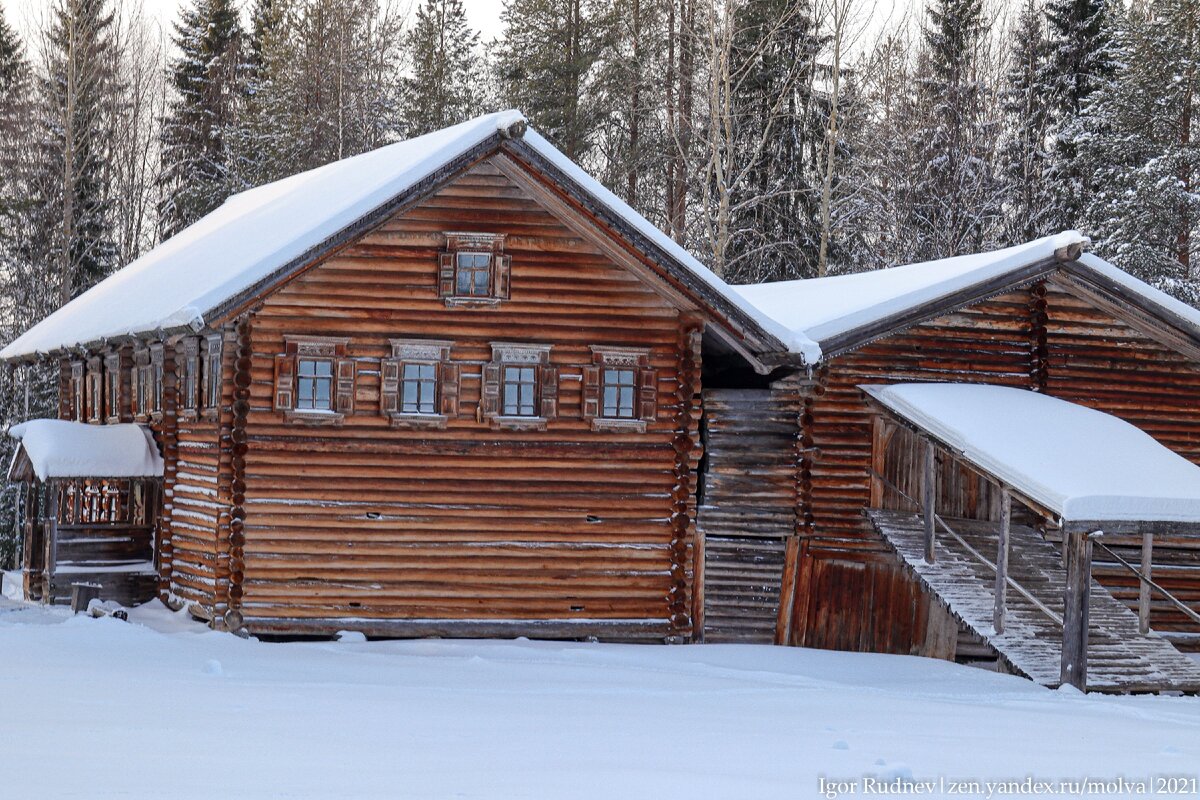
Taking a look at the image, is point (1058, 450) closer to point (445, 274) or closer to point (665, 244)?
point (665, 244)

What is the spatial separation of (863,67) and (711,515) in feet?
67.1

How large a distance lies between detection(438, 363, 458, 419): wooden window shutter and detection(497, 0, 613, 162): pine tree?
21974 mm

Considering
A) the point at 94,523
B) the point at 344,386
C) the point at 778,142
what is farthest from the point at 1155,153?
the point at 94,523

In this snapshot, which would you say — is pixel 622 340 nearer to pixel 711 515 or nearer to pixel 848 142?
pixel 711 515

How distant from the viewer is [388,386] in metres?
21.5

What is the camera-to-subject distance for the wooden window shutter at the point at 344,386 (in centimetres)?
2138

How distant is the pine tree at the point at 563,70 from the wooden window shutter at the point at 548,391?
21.6m

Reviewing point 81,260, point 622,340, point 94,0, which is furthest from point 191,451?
point 94,0

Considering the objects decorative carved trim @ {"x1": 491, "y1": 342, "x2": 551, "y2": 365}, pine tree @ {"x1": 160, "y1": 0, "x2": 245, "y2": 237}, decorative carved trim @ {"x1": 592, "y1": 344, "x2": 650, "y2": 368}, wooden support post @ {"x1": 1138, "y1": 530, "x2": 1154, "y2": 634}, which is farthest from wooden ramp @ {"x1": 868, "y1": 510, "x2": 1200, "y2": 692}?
pine tree @ {"x1": 160, "y1": 0, "x2": 245, "y2": 237}

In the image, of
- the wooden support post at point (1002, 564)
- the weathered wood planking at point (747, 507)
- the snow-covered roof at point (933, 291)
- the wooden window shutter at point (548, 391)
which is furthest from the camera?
the weathered wood planking at point (747, 507)

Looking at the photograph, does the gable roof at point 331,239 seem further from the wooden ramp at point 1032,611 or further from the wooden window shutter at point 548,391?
the wooden ramp at point 1032,611

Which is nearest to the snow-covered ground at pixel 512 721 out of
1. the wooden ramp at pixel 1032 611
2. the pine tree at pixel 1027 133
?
the wooden ramp at pixel 1032 611

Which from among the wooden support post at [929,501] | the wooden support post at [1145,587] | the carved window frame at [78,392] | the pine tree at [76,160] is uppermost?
the pine tree at [76,160]

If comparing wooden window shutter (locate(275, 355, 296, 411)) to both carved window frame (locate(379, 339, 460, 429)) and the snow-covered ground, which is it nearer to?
carved window frame (locate(379, 339, 460, 429))
